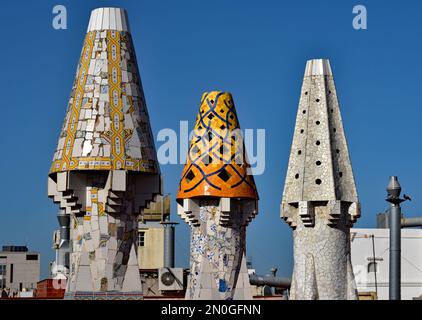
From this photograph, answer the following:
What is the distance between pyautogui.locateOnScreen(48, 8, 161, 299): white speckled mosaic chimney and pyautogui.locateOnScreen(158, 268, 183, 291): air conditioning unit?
13.1m

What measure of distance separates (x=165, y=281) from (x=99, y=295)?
46.2 ft

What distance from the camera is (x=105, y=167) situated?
17312 millimetres

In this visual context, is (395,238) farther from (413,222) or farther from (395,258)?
(413,222)

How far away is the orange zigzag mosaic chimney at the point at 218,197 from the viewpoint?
21.6 meters

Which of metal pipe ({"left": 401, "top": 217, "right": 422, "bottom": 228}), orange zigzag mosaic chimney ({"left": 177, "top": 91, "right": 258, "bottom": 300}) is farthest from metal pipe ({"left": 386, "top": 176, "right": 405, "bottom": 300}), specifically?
metal pipe ({"left": 401, "top": 217, "right": 422, "bottom": 228})

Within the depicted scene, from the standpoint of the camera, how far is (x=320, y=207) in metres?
20.5

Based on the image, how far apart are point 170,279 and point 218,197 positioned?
9.99 meters

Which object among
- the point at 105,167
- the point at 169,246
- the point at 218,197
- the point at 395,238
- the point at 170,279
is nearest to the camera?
the point at 105,167

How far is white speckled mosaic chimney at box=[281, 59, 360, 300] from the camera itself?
20.2 meters

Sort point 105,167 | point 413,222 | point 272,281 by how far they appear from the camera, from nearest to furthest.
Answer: point 105,167, point 272,281, point 413,222

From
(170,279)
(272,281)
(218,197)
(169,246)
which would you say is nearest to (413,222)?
(169,246)

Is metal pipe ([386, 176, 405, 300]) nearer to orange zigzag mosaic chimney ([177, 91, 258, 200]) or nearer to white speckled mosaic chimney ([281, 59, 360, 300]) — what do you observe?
white speckled mosaic chimney ([281, 59, 360, 300])

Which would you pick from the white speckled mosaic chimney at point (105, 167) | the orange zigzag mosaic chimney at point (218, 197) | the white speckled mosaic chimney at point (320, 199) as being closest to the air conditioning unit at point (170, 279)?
the orange zigzag mosaic chimney at point (218, 197)

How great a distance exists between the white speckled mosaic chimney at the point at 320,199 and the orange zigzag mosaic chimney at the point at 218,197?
1330mm
